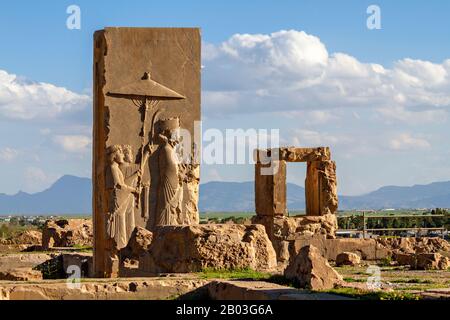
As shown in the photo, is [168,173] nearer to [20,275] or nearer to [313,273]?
[20,275]

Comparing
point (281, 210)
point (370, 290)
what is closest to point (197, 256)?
point (370, 290)

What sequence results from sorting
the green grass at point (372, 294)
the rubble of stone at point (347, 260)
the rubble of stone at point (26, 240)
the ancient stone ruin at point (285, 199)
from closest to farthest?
the green grass at point (372, 294) → the rubble of stone at point (347, 260) → the ancient stone ruin at point (285, 199) → the rubble of stone at point (26, 240)

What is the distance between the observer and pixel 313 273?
11.3m

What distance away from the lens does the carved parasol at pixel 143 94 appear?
2025 centimetres

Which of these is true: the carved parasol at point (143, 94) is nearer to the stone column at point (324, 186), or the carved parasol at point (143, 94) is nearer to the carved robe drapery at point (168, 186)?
the carved robe drapery at point (168, 186)

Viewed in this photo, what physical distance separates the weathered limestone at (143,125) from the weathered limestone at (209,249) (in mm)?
5105

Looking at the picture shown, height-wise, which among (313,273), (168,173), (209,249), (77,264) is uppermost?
(168,173)

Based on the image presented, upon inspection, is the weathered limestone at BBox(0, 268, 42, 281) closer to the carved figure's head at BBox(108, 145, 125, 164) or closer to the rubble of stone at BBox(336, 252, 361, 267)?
the carved figure's head at BBox(108, 145, 125, 164)

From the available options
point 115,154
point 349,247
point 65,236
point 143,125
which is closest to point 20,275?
point 115,154

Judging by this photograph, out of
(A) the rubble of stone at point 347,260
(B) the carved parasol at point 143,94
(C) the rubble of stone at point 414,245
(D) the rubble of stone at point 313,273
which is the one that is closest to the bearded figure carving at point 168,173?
(B) the carved parasol at point 143,94

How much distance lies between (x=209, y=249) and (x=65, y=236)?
14659 mm

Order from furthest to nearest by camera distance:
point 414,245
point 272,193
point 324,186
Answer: point 324,186
point 272,193
point 414,245

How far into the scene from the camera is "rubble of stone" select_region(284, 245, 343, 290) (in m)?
11.2
